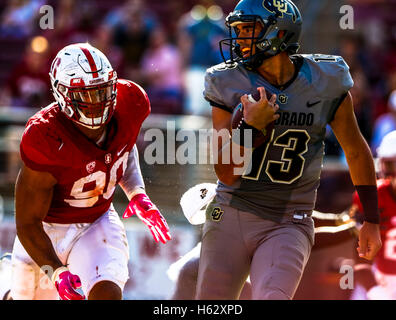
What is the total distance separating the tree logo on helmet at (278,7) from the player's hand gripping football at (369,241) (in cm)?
109

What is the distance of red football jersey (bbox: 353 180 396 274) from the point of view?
513 cm

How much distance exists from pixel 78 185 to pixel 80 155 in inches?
7.8

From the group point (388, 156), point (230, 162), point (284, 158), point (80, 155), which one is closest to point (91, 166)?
point (80, 155)

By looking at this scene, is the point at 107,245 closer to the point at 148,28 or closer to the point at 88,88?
the point at 88,88

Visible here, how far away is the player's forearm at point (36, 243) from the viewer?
404 centimetres

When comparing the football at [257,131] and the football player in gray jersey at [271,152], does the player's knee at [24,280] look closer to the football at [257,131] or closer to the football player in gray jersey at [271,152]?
the football player in gray jersey at [271,152]

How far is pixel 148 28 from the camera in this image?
834cm

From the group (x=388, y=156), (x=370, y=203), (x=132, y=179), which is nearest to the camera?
(x=370, y=203)

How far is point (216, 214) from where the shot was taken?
12.6 feet

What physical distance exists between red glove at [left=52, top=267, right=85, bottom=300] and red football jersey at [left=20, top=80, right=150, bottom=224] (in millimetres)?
479

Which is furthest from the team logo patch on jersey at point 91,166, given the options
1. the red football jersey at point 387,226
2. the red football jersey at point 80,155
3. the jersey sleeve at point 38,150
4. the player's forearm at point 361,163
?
the red football jersey at point 387,226

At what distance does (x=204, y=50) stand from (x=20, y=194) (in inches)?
160

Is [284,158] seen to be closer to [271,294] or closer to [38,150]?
[271,294]
